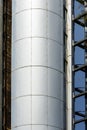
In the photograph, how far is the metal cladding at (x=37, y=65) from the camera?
51.1 m

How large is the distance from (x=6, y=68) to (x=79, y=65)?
223 inches

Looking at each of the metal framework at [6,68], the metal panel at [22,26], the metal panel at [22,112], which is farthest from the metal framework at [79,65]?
the metal framework at [6,68]

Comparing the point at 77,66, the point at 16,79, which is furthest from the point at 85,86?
the point at 16,79

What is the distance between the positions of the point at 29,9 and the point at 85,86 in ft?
21.1

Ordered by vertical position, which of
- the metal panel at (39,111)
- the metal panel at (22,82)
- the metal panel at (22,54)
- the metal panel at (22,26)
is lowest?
the metal panel at (39,111)

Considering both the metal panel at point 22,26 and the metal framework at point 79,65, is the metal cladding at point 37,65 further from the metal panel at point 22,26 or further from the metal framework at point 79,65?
the metal framework at point 79,65

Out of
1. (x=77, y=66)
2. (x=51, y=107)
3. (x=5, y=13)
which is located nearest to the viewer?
(x=51, y=107)

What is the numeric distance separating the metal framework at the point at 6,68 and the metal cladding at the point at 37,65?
4146mm

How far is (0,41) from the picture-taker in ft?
193

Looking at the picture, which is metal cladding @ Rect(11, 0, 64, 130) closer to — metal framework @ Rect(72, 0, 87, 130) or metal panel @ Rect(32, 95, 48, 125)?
metal panel @ Rect(32, 95, 48, 125)

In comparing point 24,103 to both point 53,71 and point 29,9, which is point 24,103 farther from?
point 29,9

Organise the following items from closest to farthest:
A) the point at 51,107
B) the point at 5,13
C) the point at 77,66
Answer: the point at 51,107
the point at 77,66
the point at 5,13

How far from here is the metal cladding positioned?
168ft

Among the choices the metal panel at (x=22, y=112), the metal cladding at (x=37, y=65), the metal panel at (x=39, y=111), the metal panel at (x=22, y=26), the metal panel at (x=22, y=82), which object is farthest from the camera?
the metal panel at (x=22, y=26)
